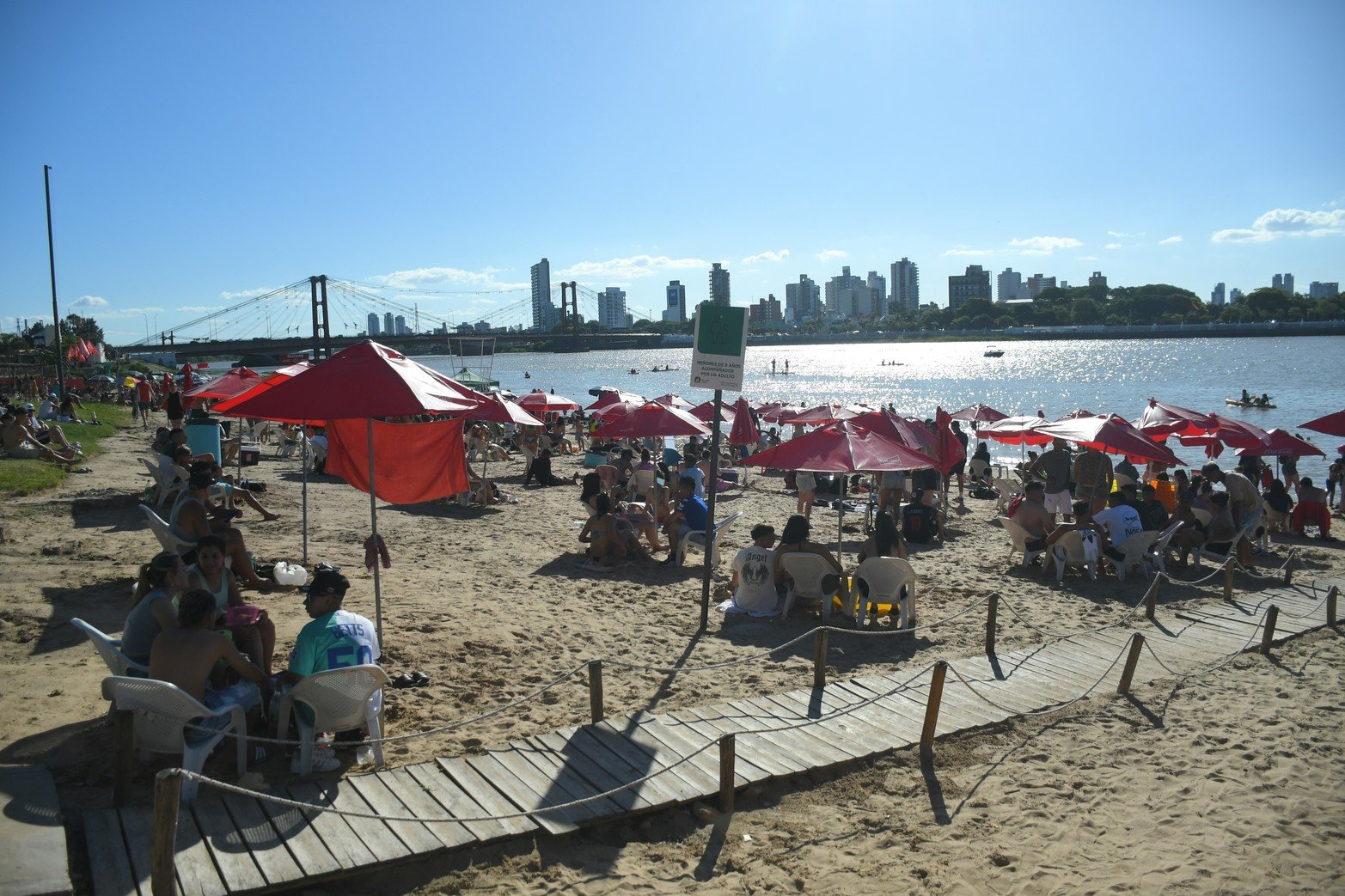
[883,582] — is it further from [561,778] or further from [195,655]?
[195,655]

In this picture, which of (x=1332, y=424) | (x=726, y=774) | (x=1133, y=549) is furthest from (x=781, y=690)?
(x=1332, y=424)

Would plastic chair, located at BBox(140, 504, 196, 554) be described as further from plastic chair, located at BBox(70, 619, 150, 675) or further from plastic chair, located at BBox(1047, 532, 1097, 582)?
plastic chair, located at BBox(1047, 532, 1097, 582)

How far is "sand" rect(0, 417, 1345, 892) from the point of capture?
4180mm

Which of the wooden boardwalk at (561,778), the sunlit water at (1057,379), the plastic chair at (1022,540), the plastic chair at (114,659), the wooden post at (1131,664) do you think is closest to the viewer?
the wooden boardwalk at (561,778)

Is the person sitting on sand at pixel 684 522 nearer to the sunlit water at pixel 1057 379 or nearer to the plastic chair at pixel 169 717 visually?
the plastic chair at pixel 169 717

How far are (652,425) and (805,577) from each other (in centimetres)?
383

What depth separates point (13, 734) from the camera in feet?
15.4

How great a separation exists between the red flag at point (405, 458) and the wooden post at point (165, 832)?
397 centimetres

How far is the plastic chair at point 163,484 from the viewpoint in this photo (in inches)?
412

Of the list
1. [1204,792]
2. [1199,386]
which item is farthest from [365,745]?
[1199,386]

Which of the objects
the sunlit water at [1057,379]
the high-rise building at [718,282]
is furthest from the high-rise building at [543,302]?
the high-rise building at [718,282]

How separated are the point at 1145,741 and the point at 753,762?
2.57 metres

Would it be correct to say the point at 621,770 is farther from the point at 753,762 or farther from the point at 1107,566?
the point at 1107,566

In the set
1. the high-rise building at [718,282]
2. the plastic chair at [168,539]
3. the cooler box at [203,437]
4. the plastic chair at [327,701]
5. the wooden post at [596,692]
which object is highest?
the high-rise building at [718,282]
